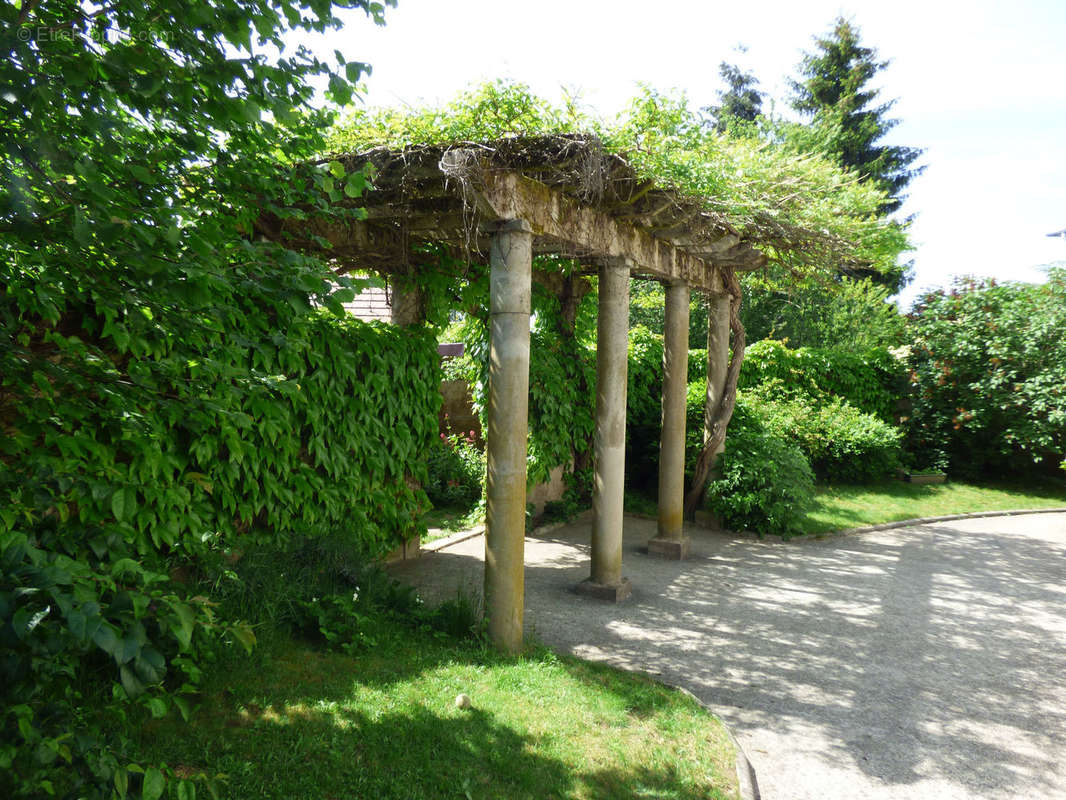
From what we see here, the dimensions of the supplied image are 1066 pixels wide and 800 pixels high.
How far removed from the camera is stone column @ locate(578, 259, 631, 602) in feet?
22.7

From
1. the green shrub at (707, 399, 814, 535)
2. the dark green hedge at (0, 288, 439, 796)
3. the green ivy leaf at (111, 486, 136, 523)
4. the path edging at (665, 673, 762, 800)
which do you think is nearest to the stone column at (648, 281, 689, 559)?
the green shrub at (707, 399, 814, 535)

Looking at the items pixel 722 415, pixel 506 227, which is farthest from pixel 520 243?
pixel 722 415

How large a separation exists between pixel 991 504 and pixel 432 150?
1222 centimetres

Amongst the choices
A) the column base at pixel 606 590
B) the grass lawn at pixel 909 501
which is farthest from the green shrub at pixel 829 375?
the column base at pixel 606 590

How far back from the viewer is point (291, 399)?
5.52 m

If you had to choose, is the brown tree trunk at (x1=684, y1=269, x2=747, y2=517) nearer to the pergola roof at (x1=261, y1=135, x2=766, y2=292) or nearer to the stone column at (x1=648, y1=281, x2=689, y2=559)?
the stone column at (x1=648, y1=281, x2=689, y2=559)

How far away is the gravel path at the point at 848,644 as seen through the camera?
13.5ft

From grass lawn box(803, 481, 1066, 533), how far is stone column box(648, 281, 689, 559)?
2.41m

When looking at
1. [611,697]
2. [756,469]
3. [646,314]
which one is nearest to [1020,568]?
[756,469]

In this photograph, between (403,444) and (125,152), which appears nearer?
(125,152)

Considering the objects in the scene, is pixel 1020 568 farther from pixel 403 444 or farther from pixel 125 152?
pixel 125 152

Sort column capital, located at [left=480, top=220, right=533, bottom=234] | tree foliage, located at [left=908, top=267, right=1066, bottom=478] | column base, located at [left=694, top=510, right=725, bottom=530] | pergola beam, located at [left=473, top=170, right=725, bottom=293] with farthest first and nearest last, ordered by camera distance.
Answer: tree foliage, located at [left=908, top=267, right=1066, bottom=478] → column base, located at [left=694, top=510, right=725, bottom=530] → column capital, located at [left=480, top=220, right=533, bottom=234] → pergola beam, located at [left=473, top=170, right=725, bottom=293]

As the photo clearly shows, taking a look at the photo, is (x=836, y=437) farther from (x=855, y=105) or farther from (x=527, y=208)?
(x=855, y=105)

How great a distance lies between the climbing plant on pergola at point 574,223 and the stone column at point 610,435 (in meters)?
0.01
